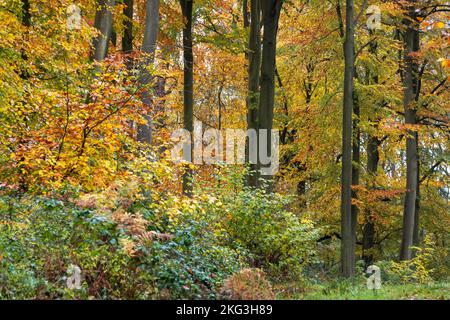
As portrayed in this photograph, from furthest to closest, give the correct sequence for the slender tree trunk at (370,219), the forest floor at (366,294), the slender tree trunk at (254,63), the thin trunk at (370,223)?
the thin trunk at (370,223) → the slender tree trunk at (370,219) → the slender tree trunk at (254,63) → the forest floor at (366,294)

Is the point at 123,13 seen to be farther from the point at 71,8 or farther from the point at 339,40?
the point at 339,40

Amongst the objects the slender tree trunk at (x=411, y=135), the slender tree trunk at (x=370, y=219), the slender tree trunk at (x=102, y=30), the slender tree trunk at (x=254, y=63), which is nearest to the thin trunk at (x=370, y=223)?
the slender tree trunk at (x=370, y=219)

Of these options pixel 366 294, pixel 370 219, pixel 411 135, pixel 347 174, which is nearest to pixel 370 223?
pixel 370 219

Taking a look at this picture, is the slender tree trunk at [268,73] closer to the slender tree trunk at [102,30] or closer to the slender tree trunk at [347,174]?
the slender tree trunk at [347,174]

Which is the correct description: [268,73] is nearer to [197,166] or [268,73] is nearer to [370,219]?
[197,166]

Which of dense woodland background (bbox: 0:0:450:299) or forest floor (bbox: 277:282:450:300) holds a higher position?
dense woodland background (bbox: 0:0:450:299)

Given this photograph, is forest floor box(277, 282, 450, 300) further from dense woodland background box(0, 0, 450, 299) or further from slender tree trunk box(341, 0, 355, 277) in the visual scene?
slender tree trunk box(341, 0, 355, 277)

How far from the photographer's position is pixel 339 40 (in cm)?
1666

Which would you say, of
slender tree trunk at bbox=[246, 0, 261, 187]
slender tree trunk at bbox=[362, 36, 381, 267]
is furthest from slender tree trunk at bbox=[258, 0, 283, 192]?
slender tree trunk at bbox=[362, 36, 381, 267]

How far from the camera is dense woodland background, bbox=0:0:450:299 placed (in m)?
6.44

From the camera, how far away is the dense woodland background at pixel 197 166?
253 inches

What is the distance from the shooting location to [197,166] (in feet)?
37.1
